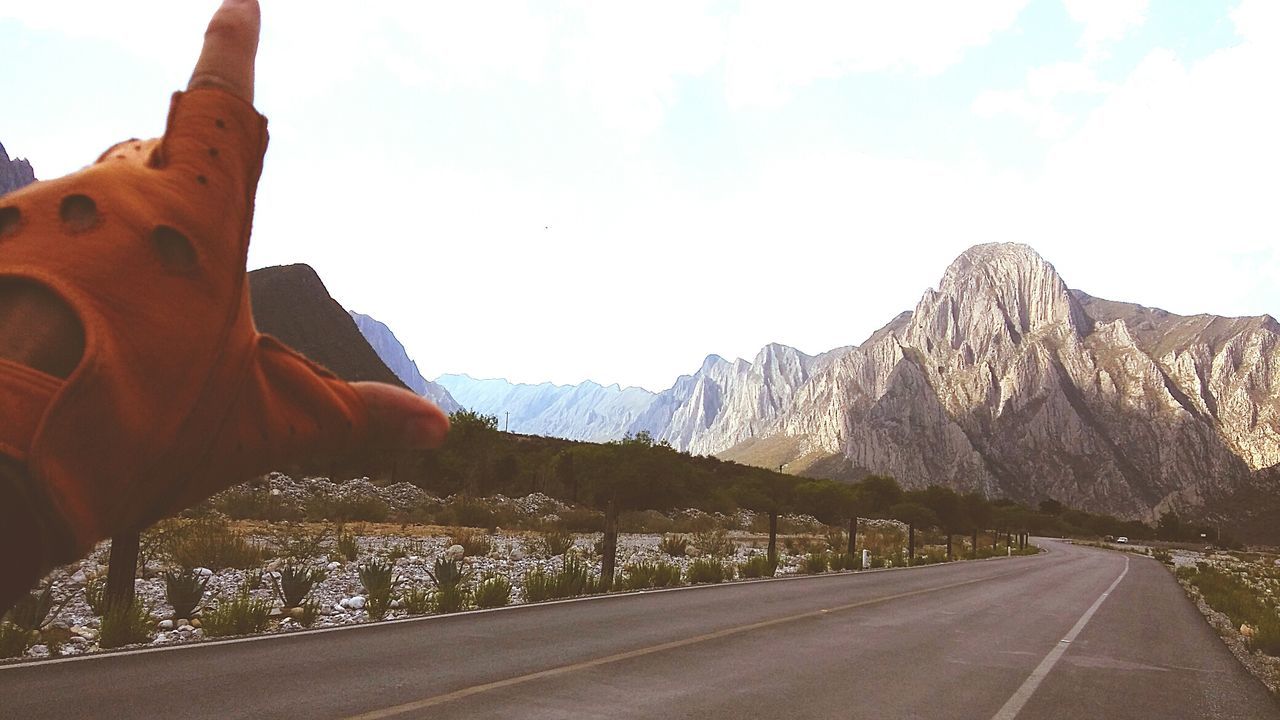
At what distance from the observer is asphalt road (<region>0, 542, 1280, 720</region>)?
6.45 meters

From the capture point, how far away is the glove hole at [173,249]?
98cm

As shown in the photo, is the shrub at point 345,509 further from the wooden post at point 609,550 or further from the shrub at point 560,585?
the shrub at point 560,585

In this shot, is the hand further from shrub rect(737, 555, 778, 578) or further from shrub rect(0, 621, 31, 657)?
shrub rect(737, 555, 778, 578)

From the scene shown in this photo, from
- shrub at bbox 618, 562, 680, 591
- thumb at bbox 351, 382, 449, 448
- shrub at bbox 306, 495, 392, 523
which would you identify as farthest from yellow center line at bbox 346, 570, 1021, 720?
shrub at bbox 306, 495, 392, 523

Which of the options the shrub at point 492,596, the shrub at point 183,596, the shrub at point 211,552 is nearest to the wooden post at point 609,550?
the shrub at point 492,596

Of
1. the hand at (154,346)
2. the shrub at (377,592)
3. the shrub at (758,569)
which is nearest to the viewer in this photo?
the hand at (154,346)

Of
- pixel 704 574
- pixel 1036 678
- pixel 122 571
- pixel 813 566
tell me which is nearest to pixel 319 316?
pixel 813 566

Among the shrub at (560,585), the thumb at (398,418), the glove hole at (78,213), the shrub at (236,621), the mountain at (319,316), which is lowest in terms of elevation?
the shrub at (560,585)

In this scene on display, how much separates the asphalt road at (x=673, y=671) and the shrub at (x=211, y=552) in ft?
29.2

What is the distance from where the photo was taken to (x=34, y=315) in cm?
87

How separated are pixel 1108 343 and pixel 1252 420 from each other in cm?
3348

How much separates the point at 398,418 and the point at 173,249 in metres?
0.43

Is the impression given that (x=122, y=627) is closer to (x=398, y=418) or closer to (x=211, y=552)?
(x=211, y=552)

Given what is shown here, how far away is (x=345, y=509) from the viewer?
120 ft
